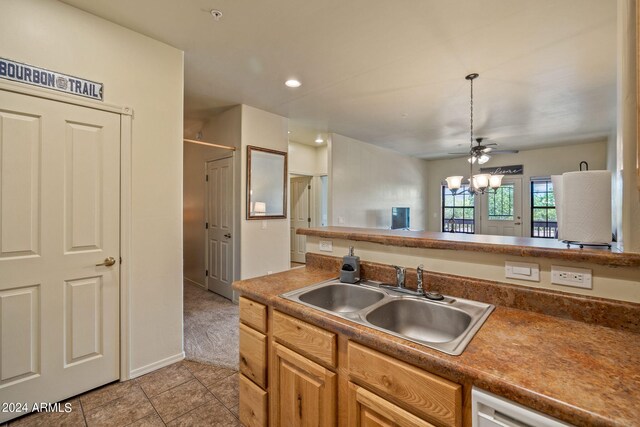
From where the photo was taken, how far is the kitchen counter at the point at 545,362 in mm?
675

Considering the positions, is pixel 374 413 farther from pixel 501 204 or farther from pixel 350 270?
pixel 501 204

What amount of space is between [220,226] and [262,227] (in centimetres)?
72

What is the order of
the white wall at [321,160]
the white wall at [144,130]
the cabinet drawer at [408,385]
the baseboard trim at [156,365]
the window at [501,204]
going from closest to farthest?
1. the cabinet drawer at [408,385]
2. the white wall at [144,130]
3. the baseboard trim at [156,365]
4. the white wall at [321,160]
5. the window at [501,204]

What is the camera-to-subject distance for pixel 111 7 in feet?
6.36

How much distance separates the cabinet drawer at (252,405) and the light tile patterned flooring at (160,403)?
0.19 m

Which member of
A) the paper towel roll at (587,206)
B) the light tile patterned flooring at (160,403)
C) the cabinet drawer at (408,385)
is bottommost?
the light tile patterned flooring at (160,403)

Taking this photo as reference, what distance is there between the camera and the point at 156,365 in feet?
7.50

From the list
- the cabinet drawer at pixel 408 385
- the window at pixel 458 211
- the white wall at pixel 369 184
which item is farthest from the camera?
the window at pixel 458 211

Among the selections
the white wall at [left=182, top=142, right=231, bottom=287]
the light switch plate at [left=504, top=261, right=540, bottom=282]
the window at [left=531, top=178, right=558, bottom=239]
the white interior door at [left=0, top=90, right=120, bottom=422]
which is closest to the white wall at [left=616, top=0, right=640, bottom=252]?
the light switch plate at [left=504, top=261, right=540, bottom=282]

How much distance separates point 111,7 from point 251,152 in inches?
81.3

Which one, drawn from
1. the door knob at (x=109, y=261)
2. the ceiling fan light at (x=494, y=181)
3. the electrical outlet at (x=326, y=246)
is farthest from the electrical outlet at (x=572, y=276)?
the ceiling fan light at (x=494, y=181)

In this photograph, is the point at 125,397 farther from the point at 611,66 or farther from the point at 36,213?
the point at 611,66

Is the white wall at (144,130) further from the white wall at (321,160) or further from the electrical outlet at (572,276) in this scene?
the white wall at (321,160)

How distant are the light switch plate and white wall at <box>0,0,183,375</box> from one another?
2.43 meters
